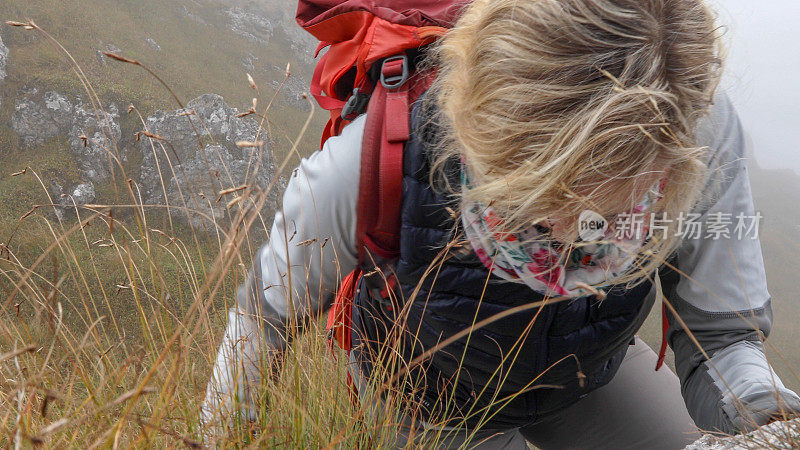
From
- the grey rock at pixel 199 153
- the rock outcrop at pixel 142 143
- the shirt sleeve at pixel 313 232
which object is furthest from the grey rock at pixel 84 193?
the shirt sleeve at pixel 313 232

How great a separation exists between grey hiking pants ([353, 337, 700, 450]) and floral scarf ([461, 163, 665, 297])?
3.09 ft

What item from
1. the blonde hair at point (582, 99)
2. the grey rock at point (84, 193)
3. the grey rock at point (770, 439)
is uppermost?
the blonde hair at point (582, 99)

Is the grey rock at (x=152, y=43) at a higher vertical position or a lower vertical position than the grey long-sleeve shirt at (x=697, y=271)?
higher

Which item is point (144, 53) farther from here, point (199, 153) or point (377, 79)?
point (377, 79)

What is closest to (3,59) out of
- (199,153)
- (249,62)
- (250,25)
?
(199,153)

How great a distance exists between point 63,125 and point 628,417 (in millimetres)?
11095

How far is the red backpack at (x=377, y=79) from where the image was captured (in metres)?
1.47

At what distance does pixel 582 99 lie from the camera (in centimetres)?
113

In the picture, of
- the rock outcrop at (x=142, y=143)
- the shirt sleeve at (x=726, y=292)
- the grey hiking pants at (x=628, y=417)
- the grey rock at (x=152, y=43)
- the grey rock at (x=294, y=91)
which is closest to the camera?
the shirt sleeve at (x=726, y=292)

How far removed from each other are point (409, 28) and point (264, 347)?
45.2 inches

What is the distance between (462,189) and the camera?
1.46m

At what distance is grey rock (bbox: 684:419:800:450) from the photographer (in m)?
1.16

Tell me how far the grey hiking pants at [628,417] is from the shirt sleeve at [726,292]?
340mm

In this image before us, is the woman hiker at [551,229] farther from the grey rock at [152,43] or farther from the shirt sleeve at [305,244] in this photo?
the grey rock at [152,43]
